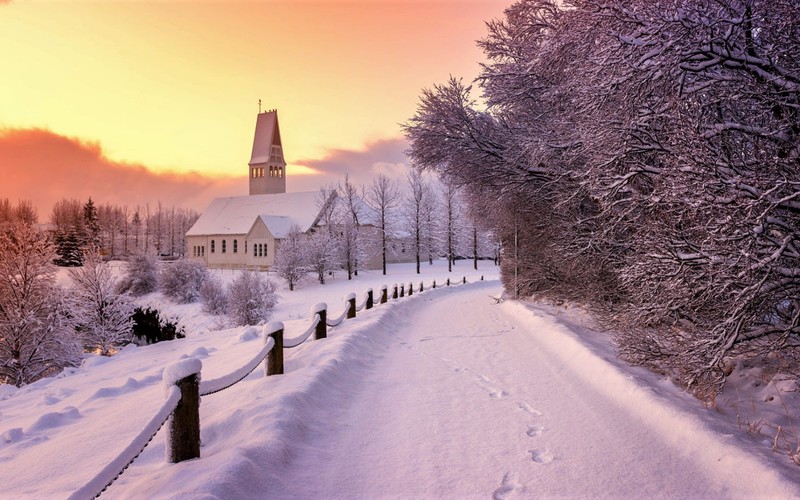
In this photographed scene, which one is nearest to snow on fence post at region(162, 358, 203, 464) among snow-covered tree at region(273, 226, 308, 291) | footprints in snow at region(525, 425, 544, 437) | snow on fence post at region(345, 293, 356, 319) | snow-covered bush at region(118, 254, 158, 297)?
footprints in snow at region(525, 425, 544, 437)

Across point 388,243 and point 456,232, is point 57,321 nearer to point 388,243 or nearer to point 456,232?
point 388,243

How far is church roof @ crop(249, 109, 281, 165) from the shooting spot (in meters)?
62.8

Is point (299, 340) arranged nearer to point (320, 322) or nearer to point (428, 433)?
point (320, 322)

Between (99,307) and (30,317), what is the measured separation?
635cm

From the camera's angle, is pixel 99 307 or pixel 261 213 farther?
pixel 261 213

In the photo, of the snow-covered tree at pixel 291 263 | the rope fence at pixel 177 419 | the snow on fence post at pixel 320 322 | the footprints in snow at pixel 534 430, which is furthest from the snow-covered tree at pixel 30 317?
the snow-covered tree at pixel 291 263

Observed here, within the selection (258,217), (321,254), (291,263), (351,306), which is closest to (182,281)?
(291,263)

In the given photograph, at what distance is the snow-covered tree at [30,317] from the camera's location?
50.1ft

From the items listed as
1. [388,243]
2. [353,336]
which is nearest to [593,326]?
[353,336]

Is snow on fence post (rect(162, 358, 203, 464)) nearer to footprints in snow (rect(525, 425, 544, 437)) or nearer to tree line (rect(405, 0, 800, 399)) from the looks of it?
footprints in snow (rect(525, 425, 544, 437))

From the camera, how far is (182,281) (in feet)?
114

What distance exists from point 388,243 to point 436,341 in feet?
135

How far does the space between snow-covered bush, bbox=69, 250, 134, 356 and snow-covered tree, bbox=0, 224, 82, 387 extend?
2924 mm

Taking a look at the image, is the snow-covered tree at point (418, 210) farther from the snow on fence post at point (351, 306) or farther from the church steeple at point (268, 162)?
the snow on fence post at point (351, 306)
